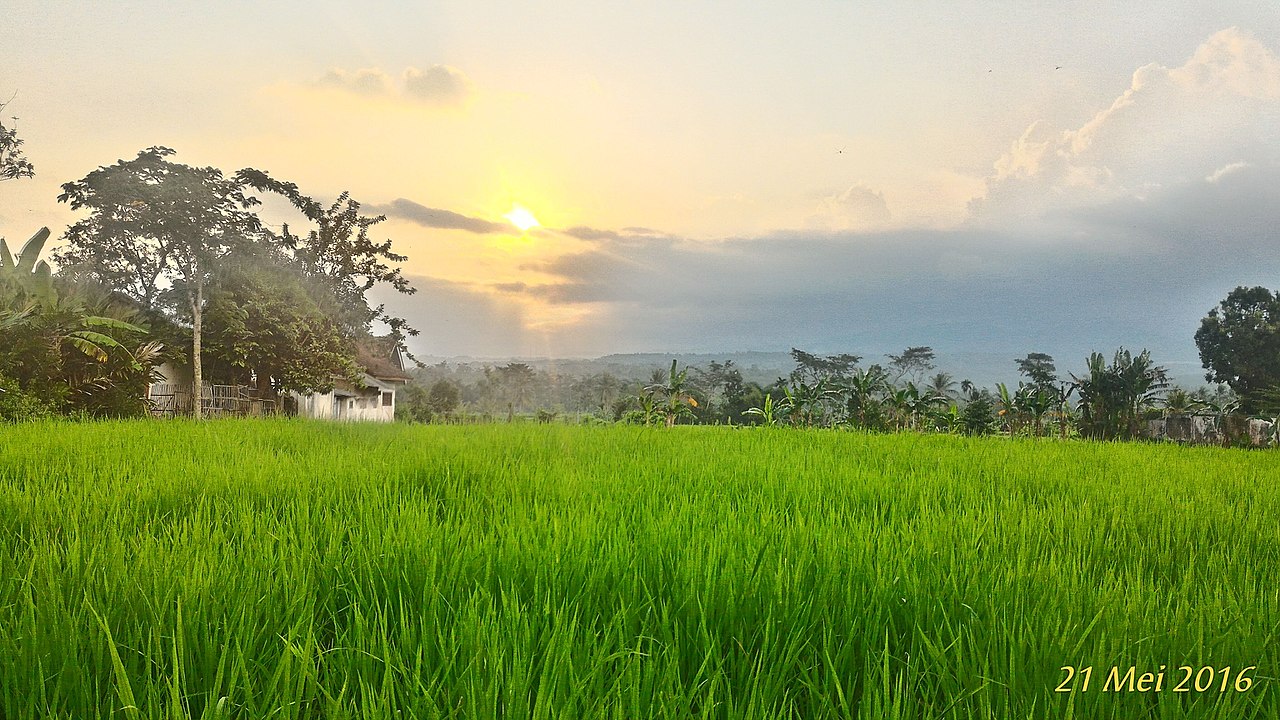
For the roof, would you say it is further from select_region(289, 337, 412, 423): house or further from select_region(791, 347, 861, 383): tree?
select_region(791, 347, 861, 383): tree

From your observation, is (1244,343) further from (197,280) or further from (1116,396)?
(197,280)

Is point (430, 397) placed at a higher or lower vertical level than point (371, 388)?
lower

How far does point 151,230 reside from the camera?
1888cm

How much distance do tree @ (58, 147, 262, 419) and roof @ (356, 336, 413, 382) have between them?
363 inches

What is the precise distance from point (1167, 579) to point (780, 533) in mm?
1239

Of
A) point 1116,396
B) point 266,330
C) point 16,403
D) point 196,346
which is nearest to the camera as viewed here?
point 16,403

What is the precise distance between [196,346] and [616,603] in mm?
20121

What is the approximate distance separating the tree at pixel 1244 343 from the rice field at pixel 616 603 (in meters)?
37.6

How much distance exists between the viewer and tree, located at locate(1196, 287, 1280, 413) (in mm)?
30422

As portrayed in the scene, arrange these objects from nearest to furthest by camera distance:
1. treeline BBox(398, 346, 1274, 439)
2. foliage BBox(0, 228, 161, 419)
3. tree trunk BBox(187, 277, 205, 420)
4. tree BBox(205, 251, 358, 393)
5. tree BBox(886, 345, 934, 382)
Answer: foliage BBox(0, 228, 161, 419) → tree trunk BBox(187, 277, 205, 420) → treeline BBox(398, 346, 1274, 439) → tree BBox(205, 251, 358, 393) → tree BBox(886, 345, 934, 382)

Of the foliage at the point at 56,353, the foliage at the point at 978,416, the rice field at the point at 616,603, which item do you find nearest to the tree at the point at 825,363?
the foliage at the point at 978,416

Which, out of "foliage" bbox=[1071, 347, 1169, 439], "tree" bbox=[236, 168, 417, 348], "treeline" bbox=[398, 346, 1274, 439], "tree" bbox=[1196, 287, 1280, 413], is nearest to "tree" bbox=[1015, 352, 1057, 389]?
"treeline" bbox=[398, 346, 1274, 439]

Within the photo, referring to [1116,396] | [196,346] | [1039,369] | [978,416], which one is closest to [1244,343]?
[1039,369]

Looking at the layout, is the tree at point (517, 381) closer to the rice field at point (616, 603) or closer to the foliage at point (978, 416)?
the foliage at point (978, 416)
